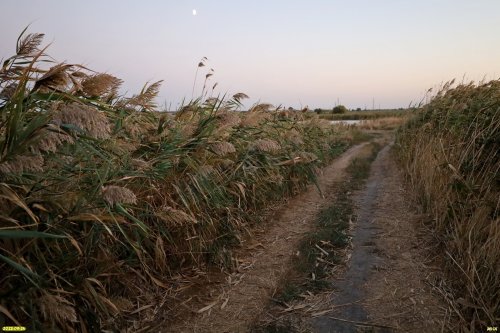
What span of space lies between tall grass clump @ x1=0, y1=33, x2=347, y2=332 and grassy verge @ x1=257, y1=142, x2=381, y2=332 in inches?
33.5

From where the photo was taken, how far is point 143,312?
2.99m

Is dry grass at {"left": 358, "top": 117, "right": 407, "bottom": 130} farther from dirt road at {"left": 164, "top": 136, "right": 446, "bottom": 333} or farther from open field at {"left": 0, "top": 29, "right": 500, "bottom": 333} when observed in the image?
dirt road at {"left": 164, "top": 136, "right": 446, "bottom": 333}

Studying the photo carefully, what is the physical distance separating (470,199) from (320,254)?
1.82m

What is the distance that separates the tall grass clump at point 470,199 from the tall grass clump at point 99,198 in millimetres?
2320

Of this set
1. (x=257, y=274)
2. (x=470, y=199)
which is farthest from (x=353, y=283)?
(x=470, y=199)

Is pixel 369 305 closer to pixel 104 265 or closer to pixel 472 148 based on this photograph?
pixel 104 265

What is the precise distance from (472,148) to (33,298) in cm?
491

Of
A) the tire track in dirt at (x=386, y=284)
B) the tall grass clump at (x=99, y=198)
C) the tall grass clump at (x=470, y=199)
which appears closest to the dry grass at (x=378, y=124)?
the tall grass clump at (x=470, y=199)

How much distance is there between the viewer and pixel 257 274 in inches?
149

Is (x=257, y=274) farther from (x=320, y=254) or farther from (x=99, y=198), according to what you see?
(x=99, y=198)

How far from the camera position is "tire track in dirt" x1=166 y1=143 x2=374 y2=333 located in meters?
2.96

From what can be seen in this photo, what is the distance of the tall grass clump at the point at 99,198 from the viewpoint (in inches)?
82.0

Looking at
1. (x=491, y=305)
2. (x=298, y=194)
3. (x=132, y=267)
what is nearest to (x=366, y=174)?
(x=298, y=194)

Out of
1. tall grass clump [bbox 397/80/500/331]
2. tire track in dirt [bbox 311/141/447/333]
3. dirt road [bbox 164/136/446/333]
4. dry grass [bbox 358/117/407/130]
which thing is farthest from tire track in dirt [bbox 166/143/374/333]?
dry grass [bbox 358/117/407/130]
